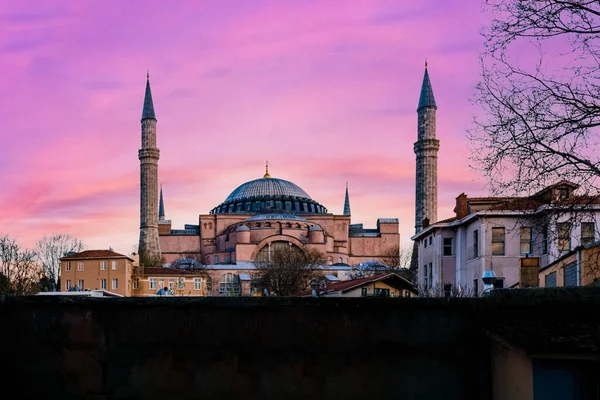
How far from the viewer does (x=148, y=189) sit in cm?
10388

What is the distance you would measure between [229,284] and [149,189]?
18.7 metres

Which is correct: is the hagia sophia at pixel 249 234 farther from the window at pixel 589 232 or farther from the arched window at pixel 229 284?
the window at pixel 589 232

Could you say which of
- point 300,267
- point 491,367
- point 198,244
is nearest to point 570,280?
point 491,367

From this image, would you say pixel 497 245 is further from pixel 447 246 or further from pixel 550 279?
pixel 550 279

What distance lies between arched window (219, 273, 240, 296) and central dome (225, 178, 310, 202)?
2956 cm

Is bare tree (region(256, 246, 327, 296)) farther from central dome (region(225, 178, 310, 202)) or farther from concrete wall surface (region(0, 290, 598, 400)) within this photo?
concrete wall surface (region(0, 290, 598, 400))

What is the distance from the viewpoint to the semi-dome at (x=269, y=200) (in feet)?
406

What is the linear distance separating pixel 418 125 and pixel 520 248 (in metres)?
67.0

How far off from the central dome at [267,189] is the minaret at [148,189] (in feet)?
77.7

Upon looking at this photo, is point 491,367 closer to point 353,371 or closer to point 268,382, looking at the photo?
point 353,371

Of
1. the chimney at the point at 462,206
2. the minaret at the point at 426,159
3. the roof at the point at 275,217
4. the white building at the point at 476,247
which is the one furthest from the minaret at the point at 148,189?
the chimney at the point at 462,206

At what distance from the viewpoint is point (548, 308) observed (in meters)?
6.18

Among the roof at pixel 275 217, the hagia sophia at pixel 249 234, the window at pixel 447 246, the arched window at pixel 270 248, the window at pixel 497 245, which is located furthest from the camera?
the roof at pixel 275 217

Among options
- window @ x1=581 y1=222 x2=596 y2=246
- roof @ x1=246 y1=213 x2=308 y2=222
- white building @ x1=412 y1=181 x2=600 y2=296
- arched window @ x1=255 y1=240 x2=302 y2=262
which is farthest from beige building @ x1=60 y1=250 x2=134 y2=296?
window @ x1=581 y1=222 x2=596 y2=246
